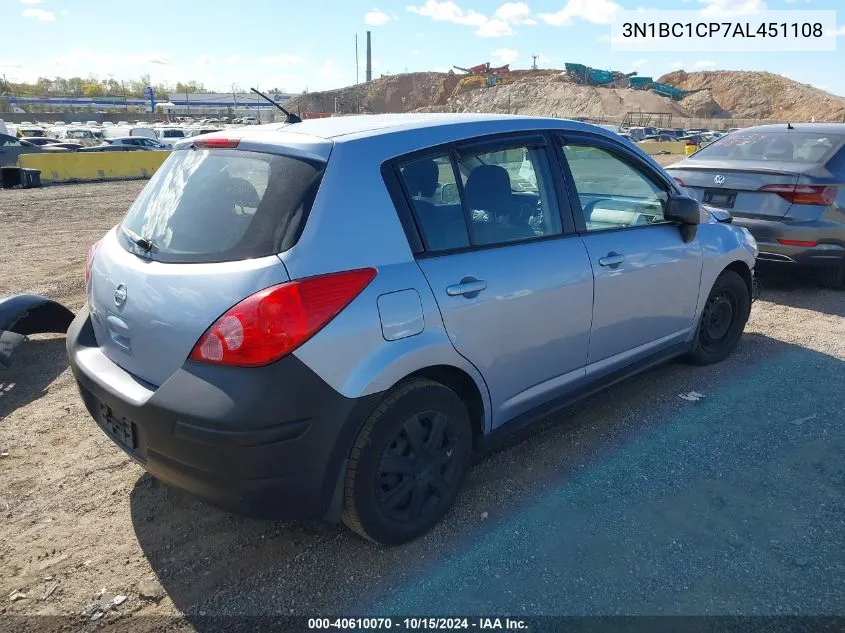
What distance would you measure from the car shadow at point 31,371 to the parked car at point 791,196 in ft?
20.1

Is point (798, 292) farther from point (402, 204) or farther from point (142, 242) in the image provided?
point (142, 242)

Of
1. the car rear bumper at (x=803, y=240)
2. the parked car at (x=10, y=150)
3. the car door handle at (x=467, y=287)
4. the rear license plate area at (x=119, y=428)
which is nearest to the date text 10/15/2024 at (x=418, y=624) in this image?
the rear license plate area at (x=119, y=428)

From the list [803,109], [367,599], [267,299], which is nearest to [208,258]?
[267,299]

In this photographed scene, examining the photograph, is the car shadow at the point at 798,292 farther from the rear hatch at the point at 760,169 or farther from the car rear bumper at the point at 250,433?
the car rear bumper at the point at 250,433

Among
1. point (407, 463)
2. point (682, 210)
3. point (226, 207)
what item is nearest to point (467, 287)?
point (407, 463)

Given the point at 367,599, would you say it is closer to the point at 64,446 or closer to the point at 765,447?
the point at 64,446

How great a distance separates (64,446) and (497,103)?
91439mm

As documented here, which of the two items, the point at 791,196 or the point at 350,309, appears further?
the point at 791,196

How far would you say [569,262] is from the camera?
3348 millimetres

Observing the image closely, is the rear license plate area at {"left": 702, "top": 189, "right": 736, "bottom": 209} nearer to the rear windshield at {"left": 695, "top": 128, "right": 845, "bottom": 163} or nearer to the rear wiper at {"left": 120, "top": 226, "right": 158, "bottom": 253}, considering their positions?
the rear windshield at {"left": 695, "top": 128, "right": 845, "bottom": 163}

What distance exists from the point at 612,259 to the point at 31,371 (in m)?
4.21

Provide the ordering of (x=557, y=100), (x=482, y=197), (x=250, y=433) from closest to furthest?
(x=250, y=433), (x=482, y=197), (x=557, y=100)

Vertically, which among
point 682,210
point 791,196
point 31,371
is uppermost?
point 682,210

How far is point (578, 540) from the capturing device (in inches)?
113
